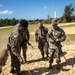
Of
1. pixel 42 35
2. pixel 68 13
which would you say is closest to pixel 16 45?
pixel 42 35

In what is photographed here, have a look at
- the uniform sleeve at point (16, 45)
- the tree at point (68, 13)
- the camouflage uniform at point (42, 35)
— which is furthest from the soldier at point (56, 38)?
the tree at point (68, 13)

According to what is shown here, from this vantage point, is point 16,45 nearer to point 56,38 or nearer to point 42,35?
point 56,38

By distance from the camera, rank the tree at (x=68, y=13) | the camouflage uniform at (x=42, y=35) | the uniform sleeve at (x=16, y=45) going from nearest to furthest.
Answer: the uniform sleeve at (x=16, y=45) < the camouflage uniform at (x=42, y=35) < the tree at (x=68, y=13)

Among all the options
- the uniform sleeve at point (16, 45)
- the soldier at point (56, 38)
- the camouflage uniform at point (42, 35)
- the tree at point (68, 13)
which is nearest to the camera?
the uniform sleeve at point (16, 45)

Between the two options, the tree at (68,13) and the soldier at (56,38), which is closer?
the soldier at (56,38)

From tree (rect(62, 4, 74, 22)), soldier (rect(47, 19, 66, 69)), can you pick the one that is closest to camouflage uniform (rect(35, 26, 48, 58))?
soldier (rect(47, 19, 66, 69))

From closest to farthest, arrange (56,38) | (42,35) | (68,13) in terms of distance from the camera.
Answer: (56,38)
(42,35)
(68,13)

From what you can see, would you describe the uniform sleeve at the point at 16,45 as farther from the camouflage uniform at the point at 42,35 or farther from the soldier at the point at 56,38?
the camouflage uniform at the point at 42,35

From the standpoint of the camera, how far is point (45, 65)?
8758mm

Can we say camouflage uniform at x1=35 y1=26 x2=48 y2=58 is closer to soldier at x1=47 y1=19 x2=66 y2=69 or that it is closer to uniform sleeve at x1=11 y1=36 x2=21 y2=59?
soldier at x1=47 y1=19 x2=66 y2=69

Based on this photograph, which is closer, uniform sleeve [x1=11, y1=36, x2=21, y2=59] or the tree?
uniform sleeve [x1=11, y1=36, x2=21, y2=59]

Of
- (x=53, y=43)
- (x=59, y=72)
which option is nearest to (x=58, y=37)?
(x=53, y=43)

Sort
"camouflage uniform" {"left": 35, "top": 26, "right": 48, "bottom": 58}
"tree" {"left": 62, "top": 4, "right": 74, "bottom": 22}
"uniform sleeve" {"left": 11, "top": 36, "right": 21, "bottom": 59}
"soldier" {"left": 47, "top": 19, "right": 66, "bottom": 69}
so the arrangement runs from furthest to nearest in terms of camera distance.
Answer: "tree" {"left": 62, "top": 4, "right": 74, "bottom": 22} → "camouflage uniform" {"left": 35, "top": 26, "right": 48, "bottom": 58} → "soldier" {"left": 47, "top": 19, "right": 66, "bottom": 69} → "uniform sleeve" {"left": 11, "top": 36, "right": 21, "bottom": 59}

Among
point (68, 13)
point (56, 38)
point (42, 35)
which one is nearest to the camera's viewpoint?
point (56, 38)
